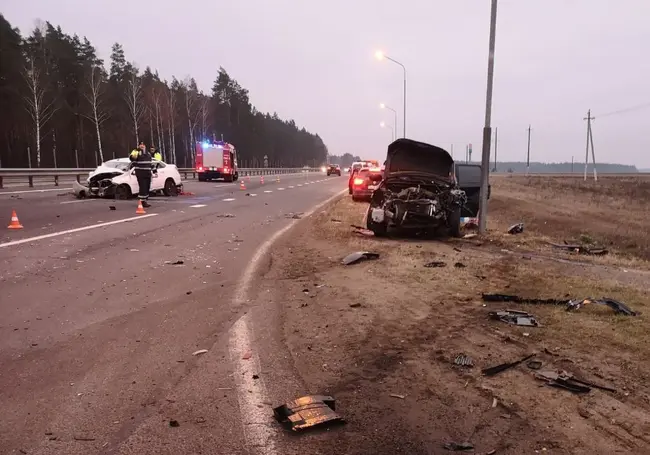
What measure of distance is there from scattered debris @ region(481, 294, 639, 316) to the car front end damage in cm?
1660

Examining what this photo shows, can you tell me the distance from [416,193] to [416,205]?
33 cm

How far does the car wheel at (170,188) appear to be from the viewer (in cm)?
2205

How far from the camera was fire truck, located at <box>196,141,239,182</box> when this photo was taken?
123 ft

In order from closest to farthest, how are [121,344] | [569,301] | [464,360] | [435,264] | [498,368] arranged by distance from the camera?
1. [498,368]
2. [464,360]
3. [121,344]
4. [569,301]
5. [435,264]

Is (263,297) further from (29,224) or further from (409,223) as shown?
(29,224)

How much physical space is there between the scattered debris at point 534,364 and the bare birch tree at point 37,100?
50.6 m

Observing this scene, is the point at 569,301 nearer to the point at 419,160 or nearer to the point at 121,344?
the point at 121,344

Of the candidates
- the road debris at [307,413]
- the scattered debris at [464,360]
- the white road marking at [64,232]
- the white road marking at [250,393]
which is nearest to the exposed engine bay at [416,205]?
the white road marking at [250,393]

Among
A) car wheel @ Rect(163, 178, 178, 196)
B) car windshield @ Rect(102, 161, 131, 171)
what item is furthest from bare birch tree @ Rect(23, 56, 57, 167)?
car windshield @ Rect(102, 161, 131, 171)

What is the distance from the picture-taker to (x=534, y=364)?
404 cm

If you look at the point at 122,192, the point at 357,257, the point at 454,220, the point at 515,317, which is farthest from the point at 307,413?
the point at 122,192

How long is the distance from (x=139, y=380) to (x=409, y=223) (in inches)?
316

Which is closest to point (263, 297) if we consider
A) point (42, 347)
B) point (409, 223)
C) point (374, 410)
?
point (42, 347)

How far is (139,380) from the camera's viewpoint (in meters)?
3.73
